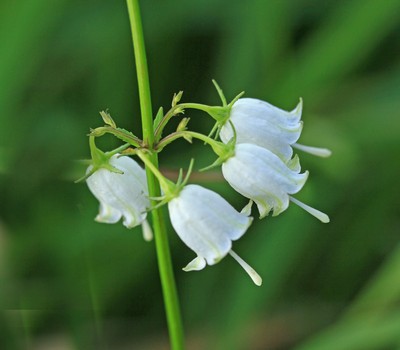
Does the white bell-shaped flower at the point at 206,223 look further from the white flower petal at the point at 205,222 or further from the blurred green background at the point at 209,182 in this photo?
the blurred green background at the point at 209,182

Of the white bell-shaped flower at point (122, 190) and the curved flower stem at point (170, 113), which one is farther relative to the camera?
the white bell-shaped flower at point (122, 190)

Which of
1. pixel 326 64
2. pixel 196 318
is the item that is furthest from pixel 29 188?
pixel 326 64

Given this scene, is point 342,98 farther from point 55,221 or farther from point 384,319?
point 55,221

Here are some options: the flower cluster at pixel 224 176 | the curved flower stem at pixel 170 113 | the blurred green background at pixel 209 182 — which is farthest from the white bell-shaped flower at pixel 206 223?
the blurred green background at pixel 209 182

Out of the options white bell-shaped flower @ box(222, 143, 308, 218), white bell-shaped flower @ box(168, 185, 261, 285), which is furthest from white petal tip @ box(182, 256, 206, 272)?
white bell-shaped flower @ box(222, 143, 308, 218)

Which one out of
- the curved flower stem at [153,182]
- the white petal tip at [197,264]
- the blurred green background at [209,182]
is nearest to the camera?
the curved flower stem at [153,182]

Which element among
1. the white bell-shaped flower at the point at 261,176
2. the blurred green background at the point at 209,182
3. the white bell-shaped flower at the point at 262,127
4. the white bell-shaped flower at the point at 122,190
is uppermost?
the white bell-shaped flower at the point at 262,127

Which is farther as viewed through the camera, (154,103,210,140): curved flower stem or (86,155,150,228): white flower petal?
(86,155,150,228): white flower petal

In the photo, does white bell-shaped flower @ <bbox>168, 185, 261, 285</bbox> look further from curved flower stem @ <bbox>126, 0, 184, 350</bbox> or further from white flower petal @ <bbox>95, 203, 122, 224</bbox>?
white flower petal @ <bbox>95, 203, 122, 224</bbox>
